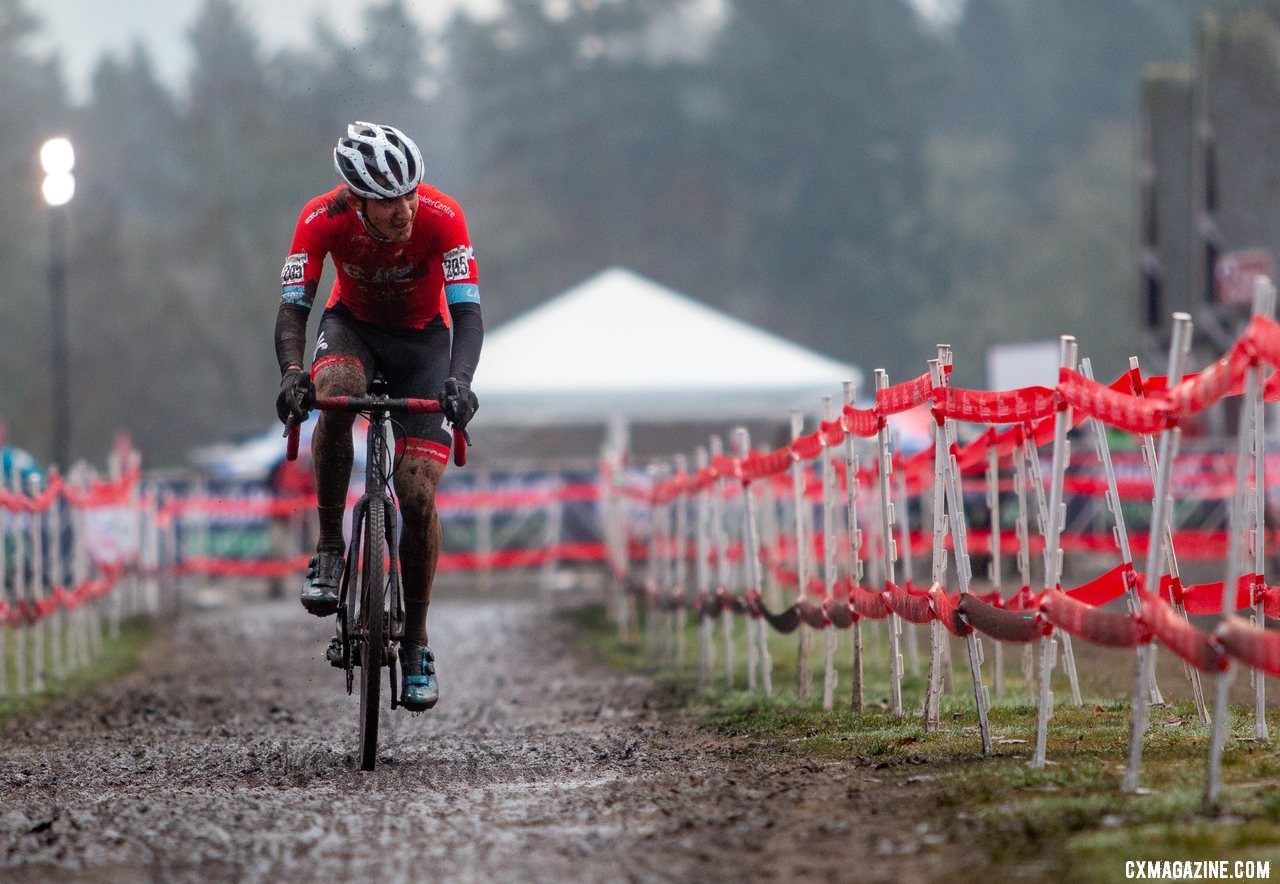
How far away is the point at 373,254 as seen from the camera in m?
8.04

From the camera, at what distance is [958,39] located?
88.4 metres

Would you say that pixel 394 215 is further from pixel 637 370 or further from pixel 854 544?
pixel 637 370

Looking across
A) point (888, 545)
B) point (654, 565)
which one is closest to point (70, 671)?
point (654, 565)

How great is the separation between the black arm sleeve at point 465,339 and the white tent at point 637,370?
17.0 m

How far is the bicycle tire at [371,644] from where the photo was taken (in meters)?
7.54

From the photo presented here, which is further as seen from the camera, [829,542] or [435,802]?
[829,542]

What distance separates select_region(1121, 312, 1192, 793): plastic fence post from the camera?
5.77 metres

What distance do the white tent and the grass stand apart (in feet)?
47.7

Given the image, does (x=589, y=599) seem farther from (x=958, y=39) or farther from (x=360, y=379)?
(x=958, y=39)

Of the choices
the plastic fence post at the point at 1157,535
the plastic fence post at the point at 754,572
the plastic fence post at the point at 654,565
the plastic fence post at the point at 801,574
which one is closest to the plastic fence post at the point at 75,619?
the plastic fence post at the point at 654,565

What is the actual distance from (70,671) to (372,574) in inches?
345

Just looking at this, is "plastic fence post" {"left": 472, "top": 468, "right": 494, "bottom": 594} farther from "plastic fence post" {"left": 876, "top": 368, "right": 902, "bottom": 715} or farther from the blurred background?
the blurred background

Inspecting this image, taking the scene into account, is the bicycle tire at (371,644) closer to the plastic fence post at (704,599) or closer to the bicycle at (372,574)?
the bicycle at (372,574)

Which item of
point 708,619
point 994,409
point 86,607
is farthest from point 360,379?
point 86,607
